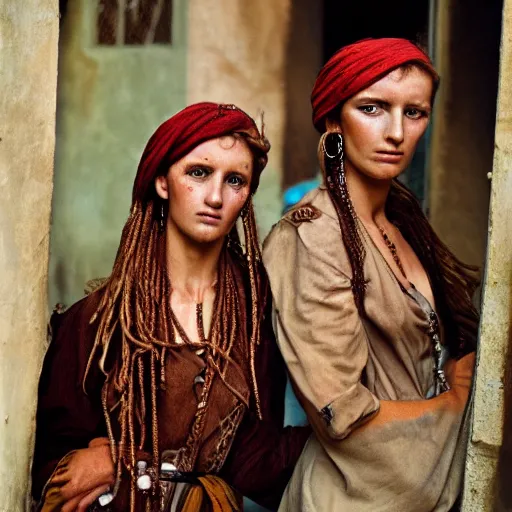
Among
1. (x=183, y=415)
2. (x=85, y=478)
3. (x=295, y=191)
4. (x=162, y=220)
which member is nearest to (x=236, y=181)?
(x=162, y=220)

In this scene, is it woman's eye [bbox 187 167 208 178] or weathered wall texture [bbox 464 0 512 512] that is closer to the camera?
weathered wall texture [bbox 464 0 512 512]

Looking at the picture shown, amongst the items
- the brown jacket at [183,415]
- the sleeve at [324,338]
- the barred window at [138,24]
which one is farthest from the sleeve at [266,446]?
the barred window at [138,24]

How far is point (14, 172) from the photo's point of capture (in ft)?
10.6

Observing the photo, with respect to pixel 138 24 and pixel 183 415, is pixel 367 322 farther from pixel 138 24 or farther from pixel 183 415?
pixel 138 24

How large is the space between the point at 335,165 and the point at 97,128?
1221 millimetres

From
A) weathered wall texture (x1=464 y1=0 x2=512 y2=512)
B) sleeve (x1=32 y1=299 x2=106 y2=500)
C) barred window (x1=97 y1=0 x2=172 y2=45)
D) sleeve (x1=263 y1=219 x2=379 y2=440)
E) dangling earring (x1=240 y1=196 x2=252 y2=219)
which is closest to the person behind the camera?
weathered wall texture (x1=464 y1=0 x2=512 y2=512)

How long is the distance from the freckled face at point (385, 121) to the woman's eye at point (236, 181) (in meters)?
0.29

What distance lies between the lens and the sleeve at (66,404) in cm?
332

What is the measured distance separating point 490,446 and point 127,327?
3.18 feet

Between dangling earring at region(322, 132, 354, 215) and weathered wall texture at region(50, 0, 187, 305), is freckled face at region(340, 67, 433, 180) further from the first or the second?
weathered wall texture at region(50, 0, 187, 305)

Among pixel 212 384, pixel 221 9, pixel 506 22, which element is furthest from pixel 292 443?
pixel 221 9

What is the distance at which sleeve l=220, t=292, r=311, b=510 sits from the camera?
335cm

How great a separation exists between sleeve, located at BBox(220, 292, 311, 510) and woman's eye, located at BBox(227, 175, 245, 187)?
34 cm

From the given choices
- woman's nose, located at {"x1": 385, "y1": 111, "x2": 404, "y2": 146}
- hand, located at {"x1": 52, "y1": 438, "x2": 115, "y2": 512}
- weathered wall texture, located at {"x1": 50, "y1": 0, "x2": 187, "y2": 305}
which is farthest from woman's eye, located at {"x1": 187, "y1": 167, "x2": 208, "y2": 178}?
weathered wall texture, located at {"x1": 50, "y1": 0, "x2": 187, "y2": 305}
